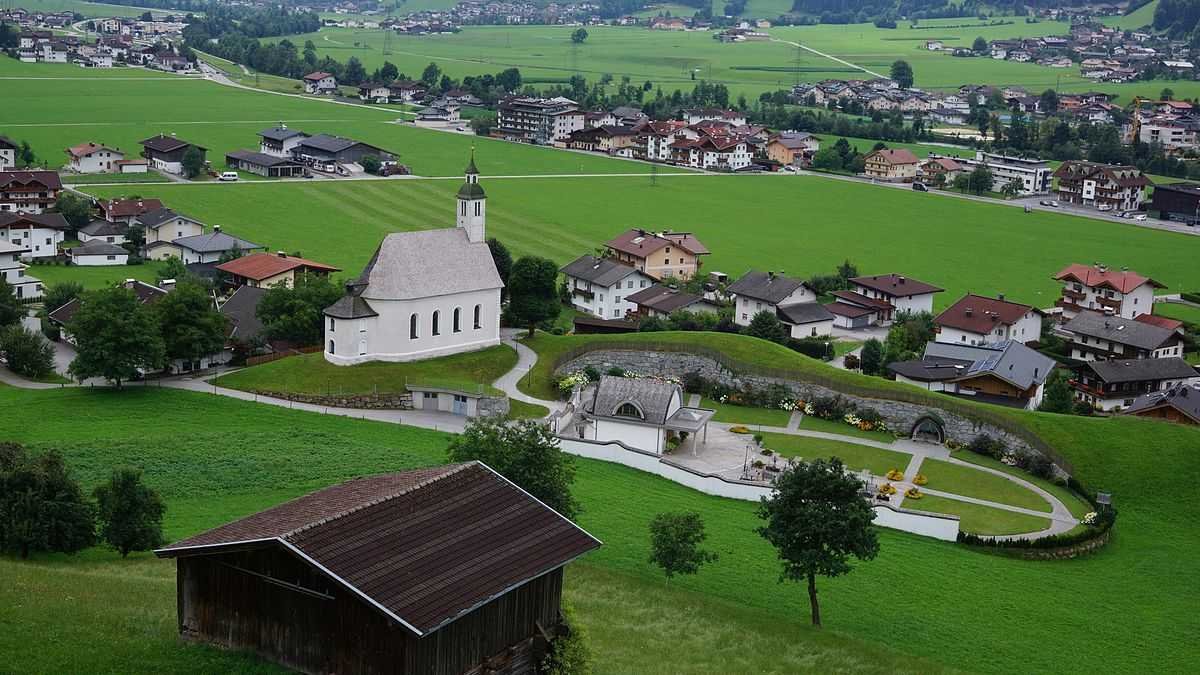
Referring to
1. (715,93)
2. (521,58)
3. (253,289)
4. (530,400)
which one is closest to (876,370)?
(530,400)

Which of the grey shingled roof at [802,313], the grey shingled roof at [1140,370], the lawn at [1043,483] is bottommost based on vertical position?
the lawn at [1043,483]

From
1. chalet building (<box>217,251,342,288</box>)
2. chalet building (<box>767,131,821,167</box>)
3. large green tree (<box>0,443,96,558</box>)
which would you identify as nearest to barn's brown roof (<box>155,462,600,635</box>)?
large green tree (<box>0,443,96,558</box>)

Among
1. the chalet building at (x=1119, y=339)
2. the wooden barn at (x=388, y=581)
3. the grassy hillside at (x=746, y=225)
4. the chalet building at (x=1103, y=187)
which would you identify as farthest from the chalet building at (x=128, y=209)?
the chalet building at (x=1103, y=187)

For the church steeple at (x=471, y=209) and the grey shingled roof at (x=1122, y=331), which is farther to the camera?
the grey shingled roof at (x=1122, y=331)

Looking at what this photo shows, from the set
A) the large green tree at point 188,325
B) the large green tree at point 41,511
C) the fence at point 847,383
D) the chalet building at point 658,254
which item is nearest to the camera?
the large green tree at point 41,511

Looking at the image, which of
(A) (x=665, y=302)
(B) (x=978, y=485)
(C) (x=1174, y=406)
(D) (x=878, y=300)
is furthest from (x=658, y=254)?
(B) (x=978, y=485)

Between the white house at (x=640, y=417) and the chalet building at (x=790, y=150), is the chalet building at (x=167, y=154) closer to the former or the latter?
the chalet building at (x=790, y=150)

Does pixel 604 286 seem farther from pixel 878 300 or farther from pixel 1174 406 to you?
pixel 1174 406
